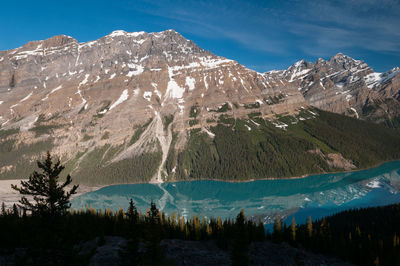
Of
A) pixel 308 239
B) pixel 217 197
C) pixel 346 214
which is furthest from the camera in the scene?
pixel 217 197

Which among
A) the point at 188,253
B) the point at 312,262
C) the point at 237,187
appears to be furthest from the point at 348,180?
the point at 188,253

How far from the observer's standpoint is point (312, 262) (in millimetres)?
46281

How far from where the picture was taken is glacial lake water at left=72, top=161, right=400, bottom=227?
455 feet

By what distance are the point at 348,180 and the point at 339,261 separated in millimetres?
164623

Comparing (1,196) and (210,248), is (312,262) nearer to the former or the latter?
(210,248)

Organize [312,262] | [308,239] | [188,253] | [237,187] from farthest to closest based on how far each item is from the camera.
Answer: [237,187], [308,239], [312,262], [188,253]

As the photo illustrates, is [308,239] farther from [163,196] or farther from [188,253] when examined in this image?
[163,196]

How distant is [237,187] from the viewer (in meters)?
188

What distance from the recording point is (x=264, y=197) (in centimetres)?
16188

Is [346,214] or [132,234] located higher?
[132,234]

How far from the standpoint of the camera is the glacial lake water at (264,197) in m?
139

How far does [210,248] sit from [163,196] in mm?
129426

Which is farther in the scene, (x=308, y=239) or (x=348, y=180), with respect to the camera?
(x=348, y=180)

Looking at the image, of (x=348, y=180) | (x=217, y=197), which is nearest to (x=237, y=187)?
(x=217, y=197)
